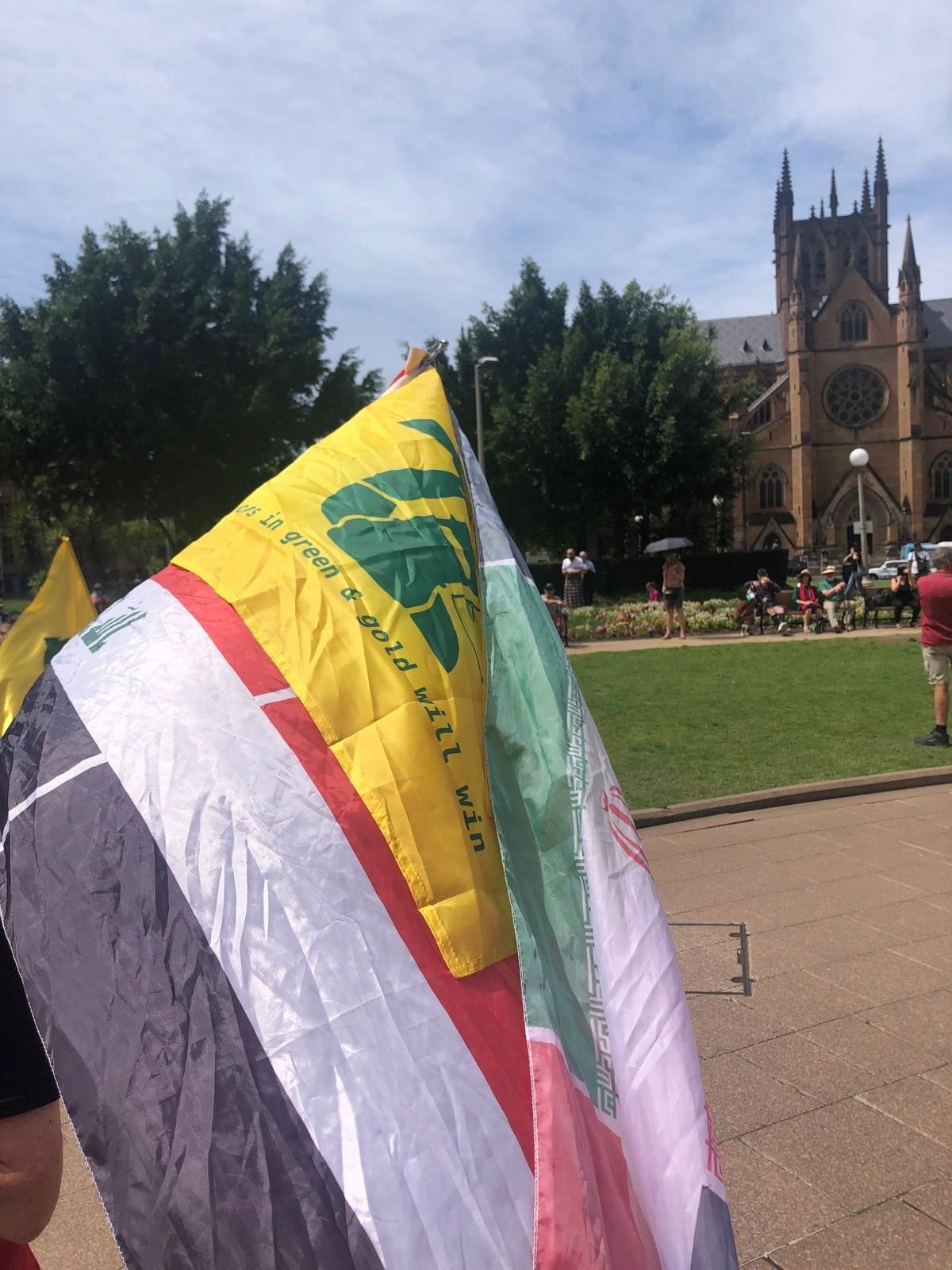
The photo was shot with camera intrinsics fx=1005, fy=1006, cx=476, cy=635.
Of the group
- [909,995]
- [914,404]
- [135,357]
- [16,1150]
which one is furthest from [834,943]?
[914,404]

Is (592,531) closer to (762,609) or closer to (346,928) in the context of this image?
(762,609)

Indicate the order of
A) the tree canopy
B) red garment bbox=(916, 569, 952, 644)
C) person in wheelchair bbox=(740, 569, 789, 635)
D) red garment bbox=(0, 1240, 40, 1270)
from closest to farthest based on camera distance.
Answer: red garment bbox=(0, 1240, 40, 1270) < red garment bbox=(916, 569, 952, 644) < person in wheelchair bbox=(740, 569, 789, 635) < the tree canopy

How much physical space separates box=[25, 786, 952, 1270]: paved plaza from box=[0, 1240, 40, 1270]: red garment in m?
1.86

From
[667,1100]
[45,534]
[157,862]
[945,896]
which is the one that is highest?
[45,534]

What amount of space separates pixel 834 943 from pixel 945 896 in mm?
1095

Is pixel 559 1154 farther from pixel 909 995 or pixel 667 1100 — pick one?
pixel 909 995

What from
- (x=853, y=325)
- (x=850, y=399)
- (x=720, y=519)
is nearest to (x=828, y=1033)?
(x=720, y=519)

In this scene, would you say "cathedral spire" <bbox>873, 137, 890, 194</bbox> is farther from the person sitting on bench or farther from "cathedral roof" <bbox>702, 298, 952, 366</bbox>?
the person sitting on bench

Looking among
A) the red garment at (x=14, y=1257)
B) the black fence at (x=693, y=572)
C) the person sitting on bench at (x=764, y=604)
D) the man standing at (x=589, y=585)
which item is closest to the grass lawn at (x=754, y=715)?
the person sitting on bench at (x=764, y=604)

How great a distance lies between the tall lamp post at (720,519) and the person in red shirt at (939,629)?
34.5 meters

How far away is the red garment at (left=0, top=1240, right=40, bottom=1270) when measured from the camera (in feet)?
4.82

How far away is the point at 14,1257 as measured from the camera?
1.49 meters

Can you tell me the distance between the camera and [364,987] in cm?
153

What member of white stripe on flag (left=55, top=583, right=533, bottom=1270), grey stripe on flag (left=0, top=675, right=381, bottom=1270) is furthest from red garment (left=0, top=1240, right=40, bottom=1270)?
white stripe on flag (left=55, top=583, right=533, bottom=1270)
